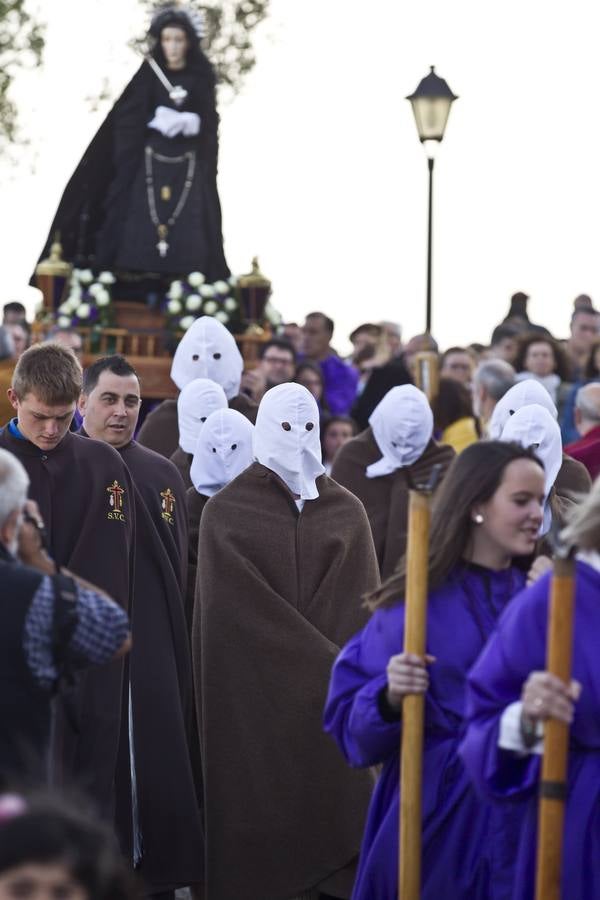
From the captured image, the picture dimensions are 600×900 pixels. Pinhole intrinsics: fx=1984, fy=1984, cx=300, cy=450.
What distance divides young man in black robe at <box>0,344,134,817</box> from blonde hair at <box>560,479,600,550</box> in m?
3.03

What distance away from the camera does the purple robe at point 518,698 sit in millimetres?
5129

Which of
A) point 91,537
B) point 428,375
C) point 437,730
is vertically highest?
point 428,375

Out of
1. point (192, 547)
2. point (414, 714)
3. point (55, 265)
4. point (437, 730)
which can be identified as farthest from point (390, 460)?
point (55, 265)

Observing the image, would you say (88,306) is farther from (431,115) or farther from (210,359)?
(210,359)

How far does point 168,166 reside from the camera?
17.7m

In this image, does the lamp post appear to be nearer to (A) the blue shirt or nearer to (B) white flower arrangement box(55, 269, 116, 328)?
(B) white flower arrangement box(55, 269, 116, 328)

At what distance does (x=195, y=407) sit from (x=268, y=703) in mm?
3193

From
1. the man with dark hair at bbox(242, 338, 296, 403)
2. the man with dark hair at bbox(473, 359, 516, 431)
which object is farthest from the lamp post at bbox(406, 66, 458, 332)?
the man with dark hair at bbox(473, 359, 516, 431)

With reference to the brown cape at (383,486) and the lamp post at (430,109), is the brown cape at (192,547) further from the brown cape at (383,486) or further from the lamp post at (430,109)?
the lamp post at (430,109)

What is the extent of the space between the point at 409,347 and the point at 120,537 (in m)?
9.93

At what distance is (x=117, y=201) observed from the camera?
59.3ft

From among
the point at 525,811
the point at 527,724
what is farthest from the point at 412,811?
the point at 527,724

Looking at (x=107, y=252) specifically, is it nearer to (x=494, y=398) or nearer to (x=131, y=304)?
(x=131, y=304)

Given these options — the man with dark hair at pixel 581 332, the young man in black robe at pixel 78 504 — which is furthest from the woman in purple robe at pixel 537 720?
the man with dark hair at pixel 581 332
